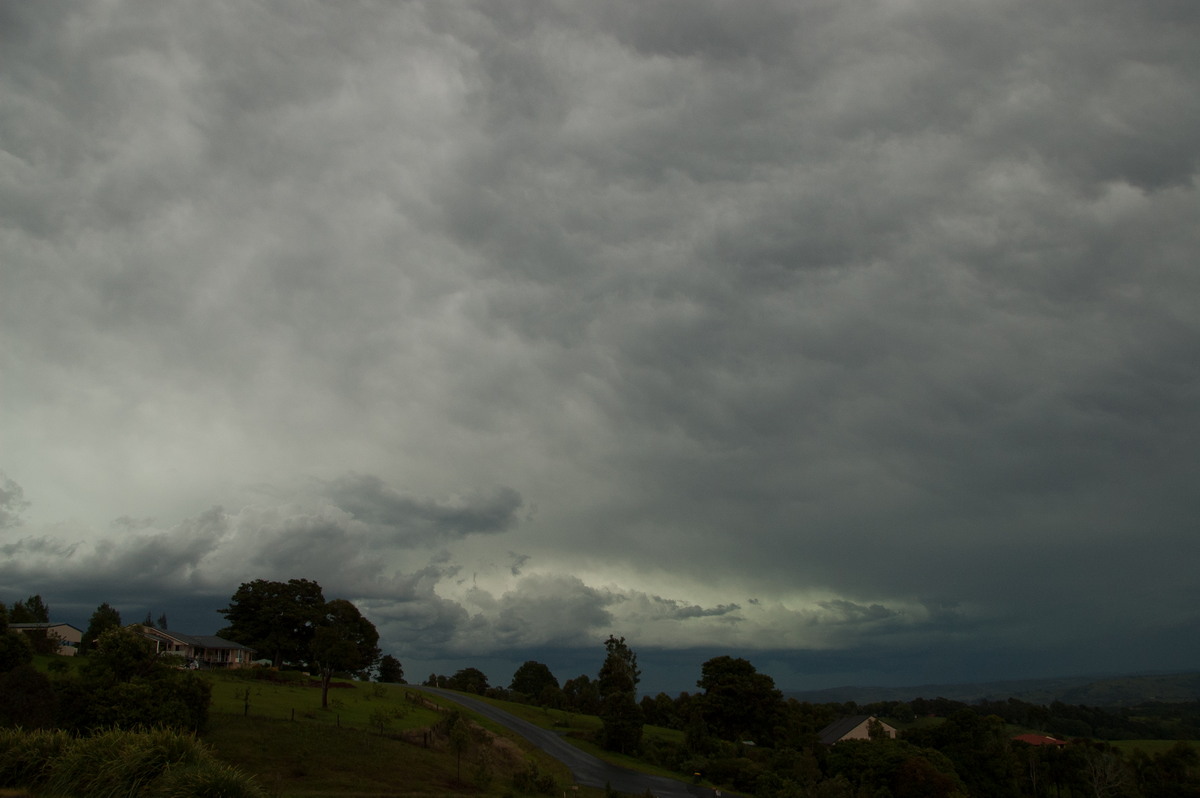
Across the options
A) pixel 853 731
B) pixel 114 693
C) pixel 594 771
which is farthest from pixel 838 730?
pixel 114 693

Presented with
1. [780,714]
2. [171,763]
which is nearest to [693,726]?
[780,714]

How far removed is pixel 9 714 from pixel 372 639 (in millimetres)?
66279

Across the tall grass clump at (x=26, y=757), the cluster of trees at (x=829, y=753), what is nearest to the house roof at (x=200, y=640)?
the cluster of trees at (x=829, y=753)

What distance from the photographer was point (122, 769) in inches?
757

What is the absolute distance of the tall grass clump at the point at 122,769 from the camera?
17938 millimetres

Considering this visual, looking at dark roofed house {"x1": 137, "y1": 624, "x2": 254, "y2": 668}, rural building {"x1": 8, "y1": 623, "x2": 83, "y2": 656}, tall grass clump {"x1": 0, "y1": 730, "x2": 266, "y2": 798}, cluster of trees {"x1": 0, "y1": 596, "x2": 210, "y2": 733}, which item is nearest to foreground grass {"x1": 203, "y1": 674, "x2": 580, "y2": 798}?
cluster of trees {"x1": 0, "y1": 596, "x2": 210, "y2": 733}

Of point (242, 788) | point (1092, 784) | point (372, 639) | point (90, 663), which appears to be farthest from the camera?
point (372, 639)

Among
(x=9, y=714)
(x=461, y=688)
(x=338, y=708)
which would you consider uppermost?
(x=9, y=714)

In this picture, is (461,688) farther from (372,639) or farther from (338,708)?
Result: (338,708)

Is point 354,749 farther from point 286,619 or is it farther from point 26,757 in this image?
point 286,619

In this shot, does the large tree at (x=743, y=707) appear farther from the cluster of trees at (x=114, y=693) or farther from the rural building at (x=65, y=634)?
the rural building at (x=65, y=634)

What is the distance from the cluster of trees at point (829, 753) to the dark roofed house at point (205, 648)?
45380mm

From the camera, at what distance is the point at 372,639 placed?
98812mm

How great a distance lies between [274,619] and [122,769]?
93698 mm
